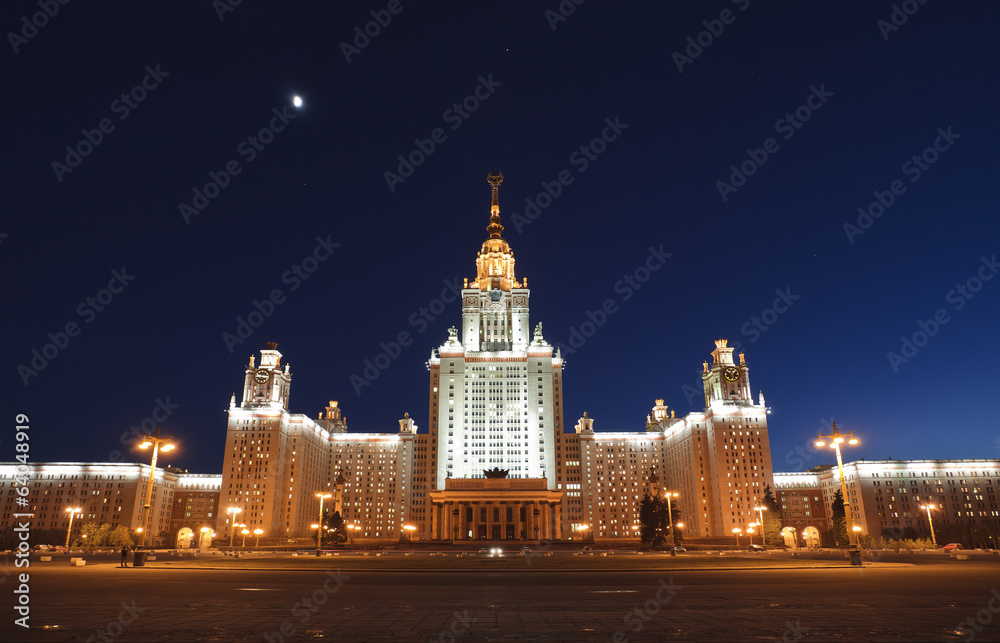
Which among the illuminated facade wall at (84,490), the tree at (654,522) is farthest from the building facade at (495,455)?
the tree at (654,522)

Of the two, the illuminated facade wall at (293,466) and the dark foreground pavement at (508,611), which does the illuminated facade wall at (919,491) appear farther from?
the dark foreground pavement at (508,611)

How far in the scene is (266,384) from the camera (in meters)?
149

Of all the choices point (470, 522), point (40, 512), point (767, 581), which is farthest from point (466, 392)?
point (767, 581)

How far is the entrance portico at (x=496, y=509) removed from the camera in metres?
138

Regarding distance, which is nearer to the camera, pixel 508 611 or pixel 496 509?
pixel 508 611

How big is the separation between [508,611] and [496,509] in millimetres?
131375

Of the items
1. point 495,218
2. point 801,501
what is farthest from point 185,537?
point 801,501

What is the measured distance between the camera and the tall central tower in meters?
154

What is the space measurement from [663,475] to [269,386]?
357ft

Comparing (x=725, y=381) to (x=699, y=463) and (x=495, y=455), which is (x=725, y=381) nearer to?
(x=699, y=463)

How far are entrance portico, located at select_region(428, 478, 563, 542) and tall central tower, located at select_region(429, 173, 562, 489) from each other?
9.69 meters

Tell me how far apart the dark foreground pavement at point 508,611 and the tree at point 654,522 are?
7235 centimetres

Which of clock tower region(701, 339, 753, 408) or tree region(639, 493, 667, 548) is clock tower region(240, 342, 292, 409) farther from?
clock tower region(701, 339, 753, 408)

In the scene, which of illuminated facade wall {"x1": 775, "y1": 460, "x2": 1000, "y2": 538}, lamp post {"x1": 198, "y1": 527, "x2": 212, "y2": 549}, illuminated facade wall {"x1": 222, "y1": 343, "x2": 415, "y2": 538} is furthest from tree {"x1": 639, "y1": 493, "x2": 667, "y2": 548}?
lamp post {"x1": 198, "y1": 527, "x2": 212, "y2": 549}
